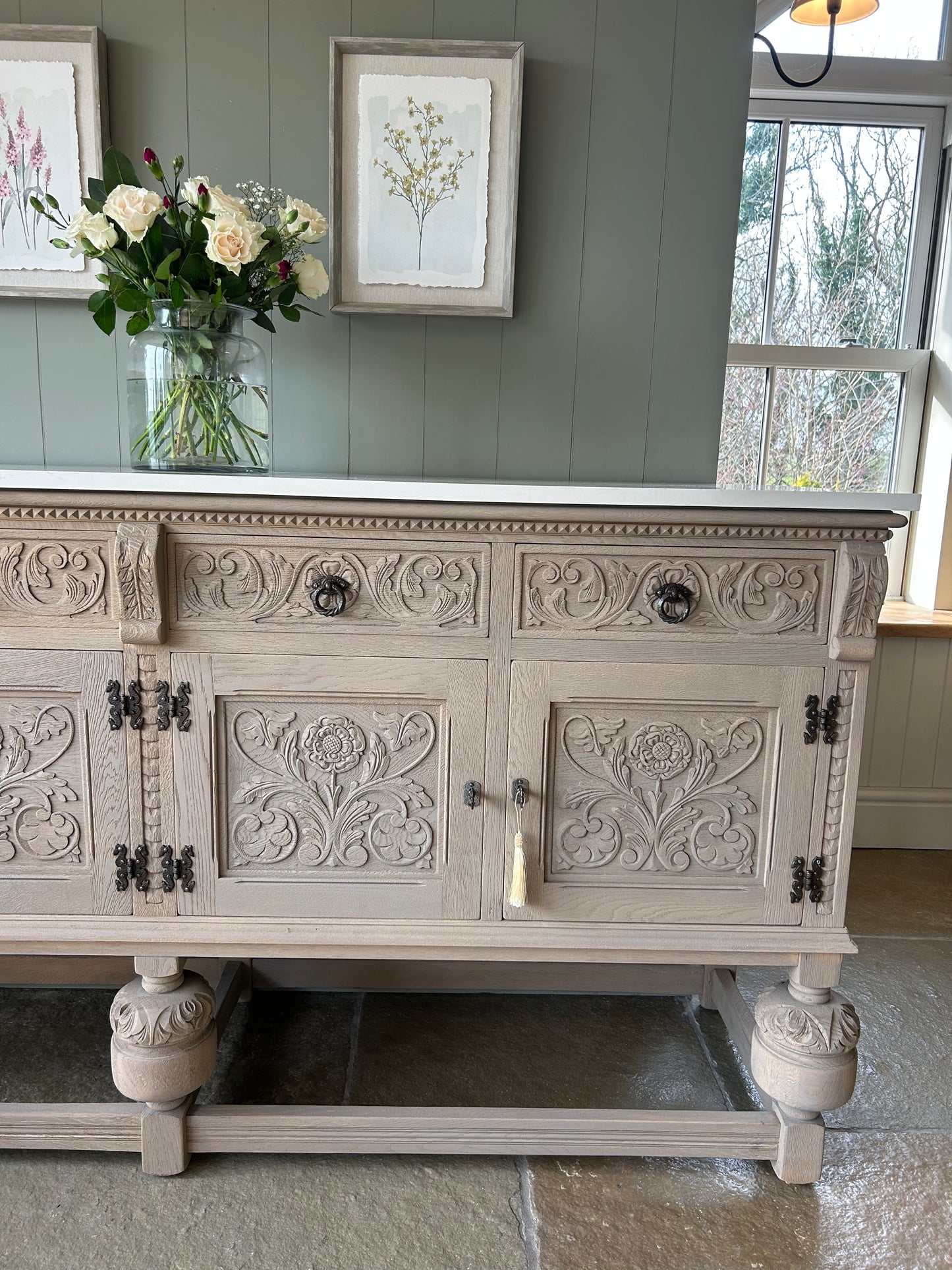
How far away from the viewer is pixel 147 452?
4.89 ft

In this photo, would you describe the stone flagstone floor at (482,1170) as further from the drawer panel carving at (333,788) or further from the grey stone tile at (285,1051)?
the drawer panel carving at (333,788)

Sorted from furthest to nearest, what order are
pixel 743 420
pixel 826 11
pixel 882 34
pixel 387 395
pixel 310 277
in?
pixel 743 420, pixel 882 34, pixel 826 11, pixel 387 395, pixel 310 277

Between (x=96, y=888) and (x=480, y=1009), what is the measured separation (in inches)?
37.8

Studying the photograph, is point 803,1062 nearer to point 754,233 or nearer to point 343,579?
point 343,579

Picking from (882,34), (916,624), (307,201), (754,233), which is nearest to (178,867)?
(307,201)

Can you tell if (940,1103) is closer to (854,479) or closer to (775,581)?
(775,581)

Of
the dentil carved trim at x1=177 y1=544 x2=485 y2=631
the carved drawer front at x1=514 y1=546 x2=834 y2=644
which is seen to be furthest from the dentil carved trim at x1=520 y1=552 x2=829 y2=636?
the dentil carved trim at x1=177 y1=544 x2=485 y2=631

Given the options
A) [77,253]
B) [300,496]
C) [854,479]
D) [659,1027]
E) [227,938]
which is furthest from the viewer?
[854,479]

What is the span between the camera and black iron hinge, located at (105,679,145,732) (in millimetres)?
1345

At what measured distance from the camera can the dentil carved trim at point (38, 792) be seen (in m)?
1.36

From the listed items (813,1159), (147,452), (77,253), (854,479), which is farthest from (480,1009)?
(854,479)

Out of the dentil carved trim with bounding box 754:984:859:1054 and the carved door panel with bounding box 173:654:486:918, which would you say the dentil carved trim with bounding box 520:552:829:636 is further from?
the dentil carved trim with bounding box 754:984:859:1054

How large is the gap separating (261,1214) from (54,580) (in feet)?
3.45

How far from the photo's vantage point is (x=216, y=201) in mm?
1351
